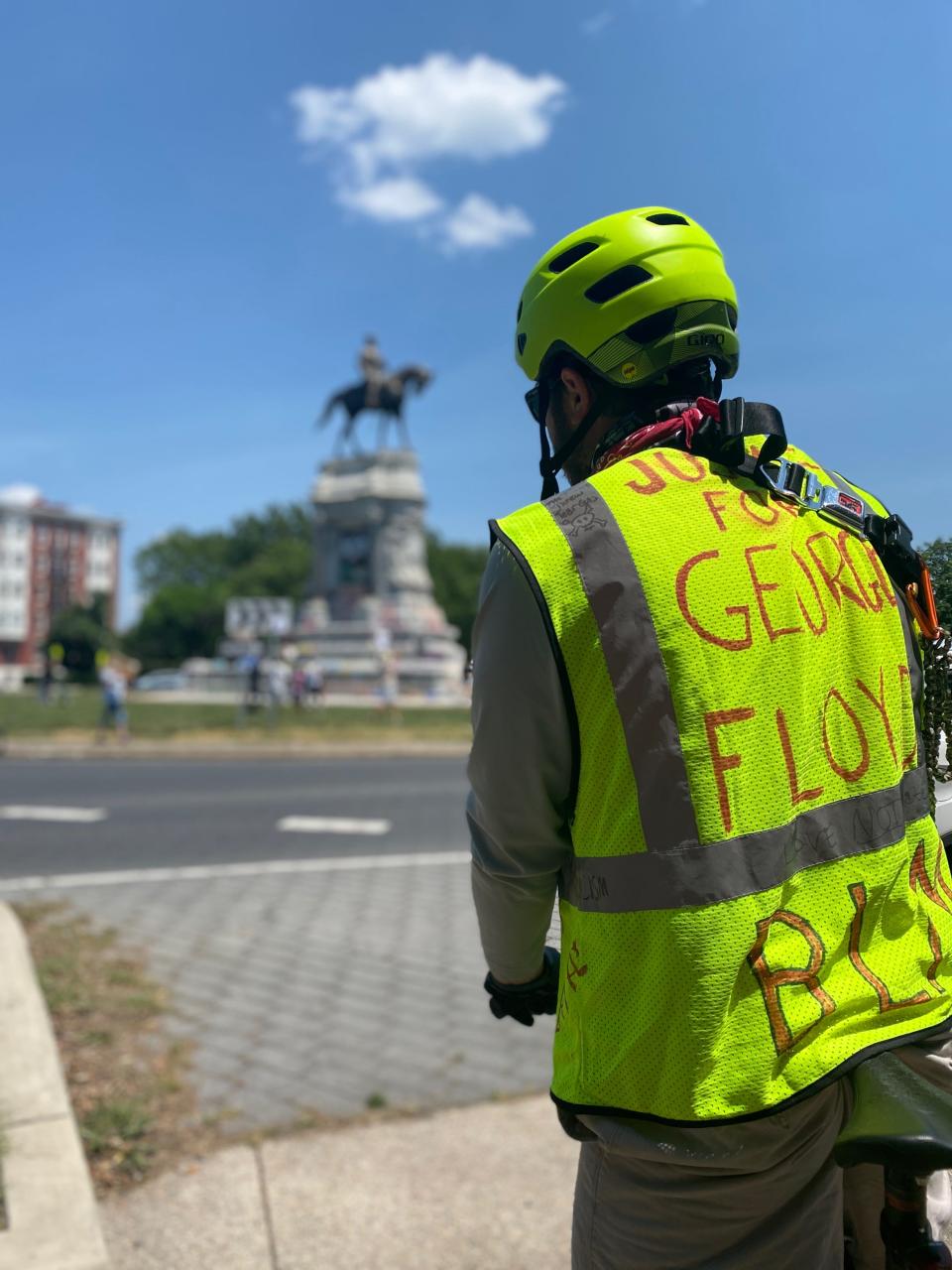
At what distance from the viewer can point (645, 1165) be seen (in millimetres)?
1402

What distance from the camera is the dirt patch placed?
11.3 ft

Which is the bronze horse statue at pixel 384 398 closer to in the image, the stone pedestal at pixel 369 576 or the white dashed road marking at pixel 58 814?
the stone pedestal at pixel 369 576

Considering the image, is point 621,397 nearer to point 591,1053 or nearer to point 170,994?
point 591,1053

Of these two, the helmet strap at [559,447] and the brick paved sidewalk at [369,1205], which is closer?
the helmet strap at [559,447]

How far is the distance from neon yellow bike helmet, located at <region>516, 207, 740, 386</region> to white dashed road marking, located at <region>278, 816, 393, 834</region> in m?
8.74

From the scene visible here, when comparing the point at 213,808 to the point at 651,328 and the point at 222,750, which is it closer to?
the point at 222,750

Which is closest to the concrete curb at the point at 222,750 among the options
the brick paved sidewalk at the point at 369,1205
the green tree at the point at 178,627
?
the brick paved sidewalk at the point at 369,1205

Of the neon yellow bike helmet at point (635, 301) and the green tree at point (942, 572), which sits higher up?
the neon yellow bike helmet at point (635, 301)

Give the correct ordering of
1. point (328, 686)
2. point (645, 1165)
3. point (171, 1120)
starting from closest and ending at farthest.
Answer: point (645, 1165), point (171, 1120), point (328, 686)

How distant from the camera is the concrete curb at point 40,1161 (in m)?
2.75

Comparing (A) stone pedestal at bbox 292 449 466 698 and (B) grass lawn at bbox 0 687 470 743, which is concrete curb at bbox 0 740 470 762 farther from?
(A) stone pedestal at bbox 292 449 466 698

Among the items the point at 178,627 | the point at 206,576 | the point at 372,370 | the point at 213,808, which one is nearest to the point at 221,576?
the point at 206,576

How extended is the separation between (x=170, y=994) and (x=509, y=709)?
4159mm

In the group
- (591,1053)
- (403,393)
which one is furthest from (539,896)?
(403,393)
